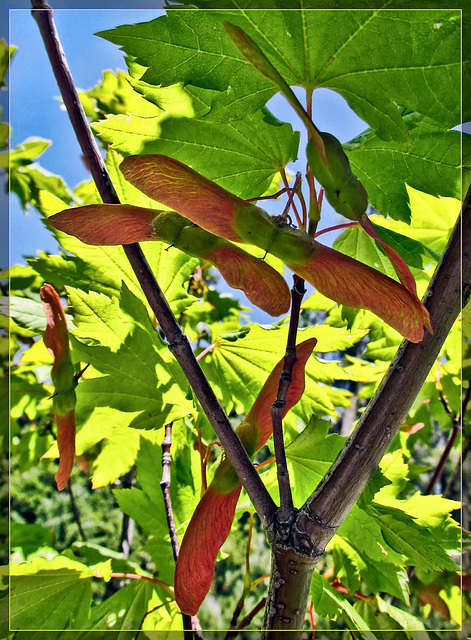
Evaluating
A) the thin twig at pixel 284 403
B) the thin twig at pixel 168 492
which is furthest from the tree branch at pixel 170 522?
the thin twig at pixel 284 403

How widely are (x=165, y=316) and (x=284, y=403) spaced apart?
55 millimetres

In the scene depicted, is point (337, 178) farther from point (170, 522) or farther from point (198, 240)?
point (170, 522)

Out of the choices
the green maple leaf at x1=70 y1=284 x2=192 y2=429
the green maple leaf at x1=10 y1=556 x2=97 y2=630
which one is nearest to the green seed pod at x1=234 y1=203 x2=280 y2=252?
the green maple leaf at x1=70 y1=284 x2=192 y2=429

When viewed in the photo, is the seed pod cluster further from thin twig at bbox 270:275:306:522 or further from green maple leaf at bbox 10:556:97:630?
green maple leaf at bbox 10:556:97:630

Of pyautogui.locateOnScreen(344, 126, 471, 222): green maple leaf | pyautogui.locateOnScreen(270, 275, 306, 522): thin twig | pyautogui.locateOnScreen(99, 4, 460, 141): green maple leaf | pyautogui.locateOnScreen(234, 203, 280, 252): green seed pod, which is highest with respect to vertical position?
pyautogui.locateOnScreen(99, 4, 460, 141): green maple leaf

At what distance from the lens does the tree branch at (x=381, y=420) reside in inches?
7.8

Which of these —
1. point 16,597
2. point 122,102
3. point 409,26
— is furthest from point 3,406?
point 409,26

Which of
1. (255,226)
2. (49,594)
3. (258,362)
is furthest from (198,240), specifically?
(49,594)

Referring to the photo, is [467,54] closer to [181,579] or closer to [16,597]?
[181,579]

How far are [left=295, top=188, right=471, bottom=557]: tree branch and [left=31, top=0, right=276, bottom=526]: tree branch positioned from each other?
0.06ft

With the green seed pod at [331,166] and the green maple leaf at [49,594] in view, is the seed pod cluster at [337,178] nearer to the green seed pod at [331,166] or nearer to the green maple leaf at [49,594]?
the green seed pod at [331,166]

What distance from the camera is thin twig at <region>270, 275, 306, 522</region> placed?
0.19 meters

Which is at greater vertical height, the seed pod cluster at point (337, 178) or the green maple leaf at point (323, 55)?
the green maple leaf at point (323, 55)

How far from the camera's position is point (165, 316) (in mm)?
210
